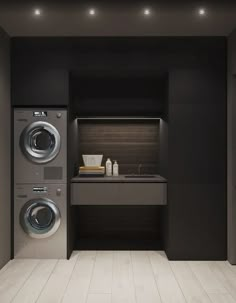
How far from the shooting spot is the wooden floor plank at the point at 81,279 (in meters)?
3.39

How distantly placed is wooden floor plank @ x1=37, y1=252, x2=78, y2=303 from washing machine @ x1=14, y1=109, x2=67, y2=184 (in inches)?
36.9

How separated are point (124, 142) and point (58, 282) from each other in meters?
2.27

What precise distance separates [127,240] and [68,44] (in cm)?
269

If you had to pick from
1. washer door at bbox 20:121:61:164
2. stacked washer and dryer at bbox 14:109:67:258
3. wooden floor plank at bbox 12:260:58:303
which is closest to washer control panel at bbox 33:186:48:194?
stacked washer and dryer at bbox 14:109:67:258

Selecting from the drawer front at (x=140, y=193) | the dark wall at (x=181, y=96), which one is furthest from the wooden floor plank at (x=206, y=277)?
the drawer front at (x=140, y=193)

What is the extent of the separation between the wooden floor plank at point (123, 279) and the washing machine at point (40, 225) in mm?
673

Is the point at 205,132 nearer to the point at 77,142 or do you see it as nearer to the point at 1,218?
the point at 77,142

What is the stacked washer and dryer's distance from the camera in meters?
4.55

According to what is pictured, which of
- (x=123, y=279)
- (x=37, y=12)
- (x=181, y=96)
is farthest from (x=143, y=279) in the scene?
(x=37, y=12)

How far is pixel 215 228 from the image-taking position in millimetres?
4535

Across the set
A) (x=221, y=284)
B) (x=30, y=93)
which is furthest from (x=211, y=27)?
(x=221, y=284)

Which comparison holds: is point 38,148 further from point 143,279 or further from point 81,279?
point 143,279

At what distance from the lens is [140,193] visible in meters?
4.64

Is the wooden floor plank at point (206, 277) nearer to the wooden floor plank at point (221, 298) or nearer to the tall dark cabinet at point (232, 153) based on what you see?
the wooden floor plank at point (221, 298)
